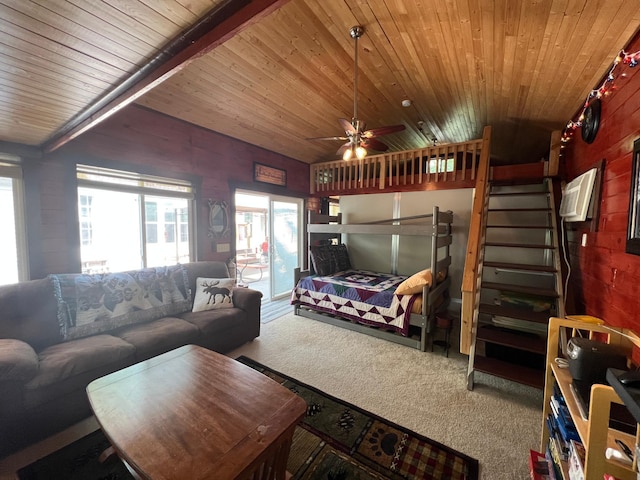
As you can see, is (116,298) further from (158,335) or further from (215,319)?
(215,319)

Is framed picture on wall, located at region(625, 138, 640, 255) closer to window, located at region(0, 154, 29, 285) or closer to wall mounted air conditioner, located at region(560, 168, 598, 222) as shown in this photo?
wall mounted air conditioner, located at region(560, 168, 598, 222)

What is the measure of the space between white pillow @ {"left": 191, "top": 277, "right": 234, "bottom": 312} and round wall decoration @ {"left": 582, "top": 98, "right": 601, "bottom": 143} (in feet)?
12.9

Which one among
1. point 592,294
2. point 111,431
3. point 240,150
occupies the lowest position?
point 111,431

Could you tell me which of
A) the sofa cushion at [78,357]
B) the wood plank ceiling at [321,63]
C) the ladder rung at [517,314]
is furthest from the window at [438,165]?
the sofa cushion at [78,357]

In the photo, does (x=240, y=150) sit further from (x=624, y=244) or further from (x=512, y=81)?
(x=624, y=244)

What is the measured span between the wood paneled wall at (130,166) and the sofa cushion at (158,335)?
103 cm

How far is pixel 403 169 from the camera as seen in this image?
468cm

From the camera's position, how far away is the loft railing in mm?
4008

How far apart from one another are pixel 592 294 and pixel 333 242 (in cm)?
380

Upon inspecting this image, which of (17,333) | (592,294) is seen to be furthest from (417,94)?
(17,333)

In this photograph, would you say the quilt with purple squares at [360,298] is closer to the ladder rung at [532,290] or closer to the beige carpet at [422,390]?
the beige carpet at [422,390]

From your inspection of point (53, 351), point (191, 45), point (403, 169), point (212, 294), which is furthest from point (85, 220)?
point (403, 169)

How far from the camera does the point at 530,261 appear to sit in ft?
12.4

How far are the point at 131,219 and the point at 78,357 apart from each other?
70.4 inches
